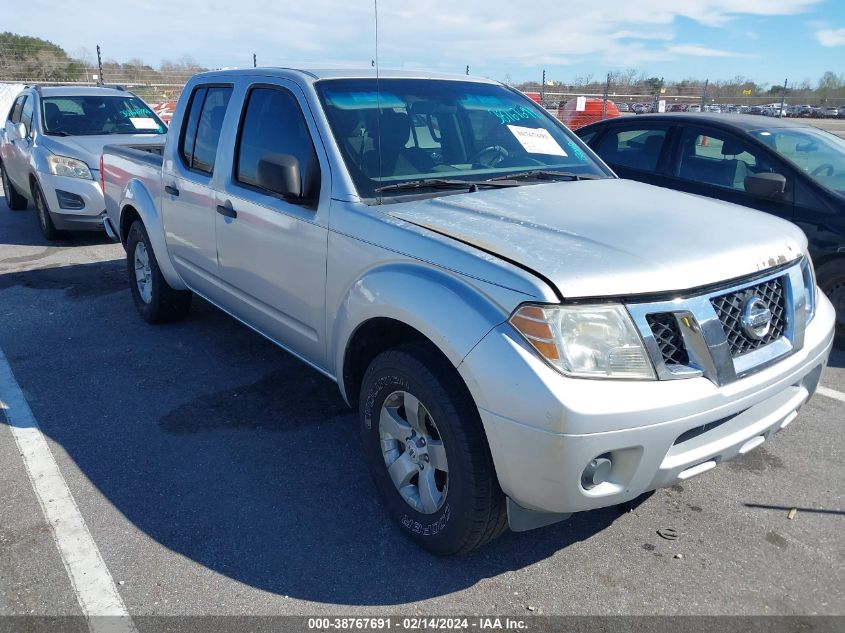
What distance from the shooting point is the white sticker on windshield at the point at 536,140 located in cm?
389

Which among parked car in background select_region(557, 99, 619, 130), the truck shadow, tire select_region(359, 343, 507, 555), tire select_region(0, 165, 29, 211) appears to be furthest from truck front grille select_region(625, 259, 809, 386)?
parked car in background select_region(557, 99, 619, 130)

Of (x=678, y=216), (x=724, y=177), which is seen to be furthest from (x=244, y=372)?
(x=724, y=177)

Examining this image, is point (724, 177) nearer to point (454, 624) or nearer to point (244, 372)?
point (244, 372)

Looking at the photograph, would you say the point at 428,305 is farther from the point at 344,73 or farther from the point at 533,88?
the point at 533,88

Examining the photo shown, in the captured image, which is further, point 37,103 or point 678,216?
point 37,103

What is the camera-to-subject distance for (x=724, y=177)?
569 cm

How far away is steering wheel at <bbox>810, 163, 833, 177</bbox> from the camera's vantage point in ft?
17.5

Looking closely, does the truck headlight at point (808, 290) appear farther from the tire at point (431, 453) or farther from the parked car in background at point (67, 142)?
the parked car in background at point (67, 142)

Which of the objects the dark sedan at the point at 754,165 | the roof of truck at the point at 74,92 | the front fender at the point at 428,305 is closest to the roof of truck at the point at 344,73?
the front fender at the point at 428,305

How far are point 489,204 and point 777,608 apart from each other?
1.97 meters

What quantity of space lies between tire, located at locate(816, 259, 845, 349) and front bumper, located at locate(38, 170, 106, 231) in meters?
7.35

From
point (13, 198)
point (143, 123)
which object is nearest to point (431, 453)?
point (143, 123)

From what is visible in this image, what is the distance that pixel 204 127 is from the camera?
14.6 feet

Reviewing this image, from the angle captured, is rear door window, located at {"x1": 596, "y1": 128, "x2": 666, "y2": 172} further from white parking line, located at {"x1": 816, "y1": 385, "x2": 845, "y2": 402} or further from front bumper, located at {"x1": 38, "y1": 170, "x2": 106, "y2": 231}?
front bumper, located at {"x1": 38, "y1": 170, "x2": 106, "y2": 231}
